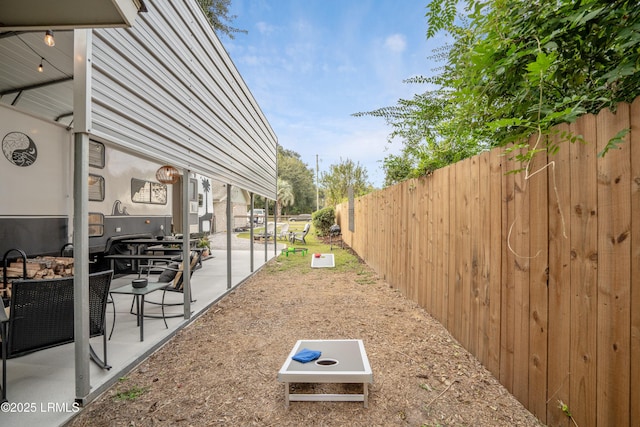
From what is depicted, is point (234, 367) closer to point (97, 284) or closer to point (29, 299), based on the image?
point (97, 284)

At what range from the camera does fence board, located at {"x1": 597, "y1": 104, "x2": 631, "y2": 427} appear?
1561 millimetres

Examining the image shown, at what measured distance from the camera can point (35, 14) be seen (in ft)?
6.53

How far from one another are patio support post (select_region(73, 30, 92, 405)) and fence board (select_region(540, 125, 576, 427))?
3338 millimetres

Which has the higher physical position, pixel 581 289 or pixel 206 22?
pixel 206 22

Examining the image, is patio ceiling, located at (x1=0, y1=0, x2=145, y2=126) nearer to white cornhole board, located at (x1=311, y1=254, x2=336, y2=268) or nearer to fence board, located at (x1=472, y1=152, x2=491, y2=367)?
fence board, located at (x1=472, y1=152, x2=491, y2=367)

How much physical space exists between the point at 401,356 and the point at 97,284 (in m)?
2.95

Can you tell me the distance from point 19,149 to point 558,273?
623cm

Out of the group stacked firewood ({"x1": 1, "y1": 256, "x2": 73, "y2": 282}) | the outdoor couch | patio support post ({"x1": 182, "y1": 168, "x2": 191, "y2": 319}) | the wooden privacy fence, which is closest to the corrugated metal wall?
patio support post ({"x1": 182, "y1": 168, "x2": 191, "y2": 319})

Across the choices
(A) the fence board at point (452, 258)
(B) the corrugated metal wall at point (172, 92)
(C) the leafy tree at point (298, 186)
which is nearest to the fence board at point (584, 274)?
(A) the fence board at point (452, 258)

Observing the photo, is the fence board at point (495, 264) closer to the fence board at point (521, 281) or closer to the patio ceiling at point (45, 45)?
the fence board at point (521, 281)

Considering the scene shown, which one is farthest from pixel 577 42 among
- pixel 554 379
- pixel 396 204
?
pixel 396 204

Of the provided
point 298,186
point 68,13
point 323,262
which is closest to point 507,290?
point 68,13

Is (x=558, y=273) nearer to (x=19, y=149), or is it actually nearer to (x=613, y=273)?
(x=613, y=273)

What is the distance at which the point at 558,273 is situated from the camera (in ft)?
6.52
